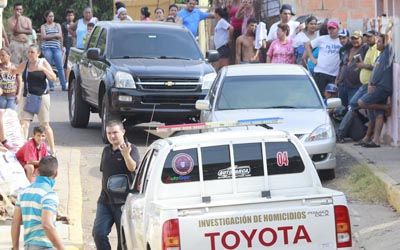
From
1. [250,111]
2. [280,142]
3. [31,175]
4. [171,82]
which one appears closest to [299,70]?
[250,111]

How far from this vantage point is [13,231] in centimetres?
942

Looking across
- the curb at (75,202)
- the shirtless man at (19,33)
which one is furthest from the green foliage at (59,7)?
the curb at (75,202)

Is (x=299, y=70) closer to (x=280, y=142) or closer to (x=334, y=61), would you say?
(x=334, y=61)

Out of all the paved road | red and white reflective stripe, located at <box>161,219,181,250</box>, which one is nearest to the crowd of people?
the paved road

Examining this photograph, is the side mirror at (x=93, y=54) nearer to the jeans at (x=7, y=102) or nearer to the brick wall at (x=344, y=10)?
the jeans at (x=7, y=102)

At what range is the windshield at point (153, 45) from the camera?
1912 cm

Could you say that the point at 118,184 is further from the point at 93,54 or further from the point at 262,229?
the point at 93,54

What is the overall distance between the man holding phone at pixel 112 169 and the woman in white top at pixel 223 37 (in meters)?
13.8

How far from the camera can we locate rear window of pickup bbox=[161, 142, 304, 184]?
29.2 ft

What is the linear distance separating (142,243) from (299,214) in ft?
4.62

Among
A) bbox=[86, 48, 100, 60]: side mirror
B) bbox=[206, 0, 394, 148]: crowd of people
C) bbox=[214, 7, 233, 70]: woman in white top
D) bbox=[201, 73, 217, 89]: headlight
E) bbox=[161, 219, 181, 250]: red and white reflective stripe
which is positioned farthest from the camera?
bbox=[214, 7, 233, 70]: woman in white top

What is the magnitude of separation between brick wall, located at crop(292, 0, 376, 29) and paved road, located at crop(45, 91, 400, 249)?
5939 mm

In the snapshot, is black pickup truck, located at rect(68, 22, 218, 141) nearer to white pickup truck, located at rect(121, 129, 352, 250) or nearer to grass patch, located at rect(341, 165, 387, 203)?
grass patch, located at rect(341, 165, 387, 203)

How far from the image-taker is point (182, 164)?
890cm
